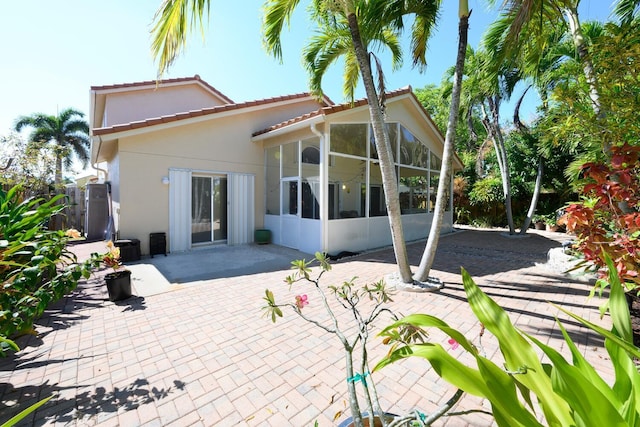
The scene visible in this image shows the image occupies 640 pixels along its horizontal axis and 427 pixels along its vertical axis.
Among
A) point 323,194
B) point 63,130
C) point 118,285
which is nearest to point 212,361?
point 118,285

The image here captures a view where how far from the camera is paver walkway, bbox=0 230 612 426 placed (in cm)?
264

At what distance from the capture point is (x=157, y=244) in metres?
9.09

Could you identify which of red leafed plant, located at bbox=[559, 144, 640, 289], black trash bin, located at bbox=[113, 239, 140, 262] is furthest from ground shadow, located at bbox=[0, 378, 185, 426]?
black trash bin, located at bbox=[113, 239, 140, 262]

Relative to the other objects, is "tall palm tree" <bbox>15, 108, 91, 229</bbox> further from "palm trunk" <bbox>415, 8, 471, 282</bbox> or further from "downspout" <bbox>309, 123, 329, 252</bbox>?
"palm trunk" <bbox>415, 8, 471, 282</bbox>

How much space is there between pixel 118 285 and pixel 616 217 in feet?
25.1

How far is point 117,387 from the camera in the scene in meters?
2.97

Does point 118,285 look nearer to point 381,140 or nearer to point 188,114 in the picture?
point 381,140

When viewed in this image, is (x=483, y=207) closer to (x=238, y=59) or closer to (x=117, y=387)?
(x=238, y=59)

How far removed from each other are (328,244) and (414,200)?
6.14 meters

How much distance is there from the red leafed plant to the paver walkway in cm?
153

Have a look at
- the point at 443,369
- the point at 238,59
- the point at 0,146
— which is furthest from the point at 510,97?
the point at 0,146

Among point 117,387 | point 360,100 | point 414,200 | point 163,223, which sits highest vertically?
point 360,100

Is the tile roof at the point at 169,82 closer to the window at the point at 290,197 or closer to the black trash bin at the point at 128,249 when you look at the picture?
the window at the point at 290,197

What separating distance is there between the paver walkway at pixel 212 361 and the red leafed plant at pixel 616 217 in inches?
60.4
